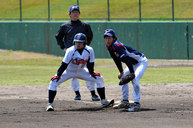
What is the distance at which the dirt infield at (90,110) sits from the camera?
734cm

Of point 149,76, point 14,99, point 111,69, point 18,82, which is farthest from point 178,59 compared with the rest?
point 14,99

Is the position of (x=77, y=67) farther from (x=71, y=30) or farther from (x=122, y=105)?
(x=71, y=30)

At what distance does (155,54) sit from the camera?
2459cm

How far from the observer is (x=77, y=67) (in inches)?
365

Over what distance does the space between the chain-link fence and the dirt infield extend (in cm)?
1478

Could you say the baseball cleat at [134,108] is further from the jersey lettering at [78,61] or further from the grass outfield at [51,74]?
the grass outfield at [51,74]

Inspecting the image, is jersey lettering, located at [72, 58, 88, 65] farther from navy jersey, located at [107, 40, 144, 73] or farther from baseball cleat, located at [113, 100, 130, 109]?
baseball cleat, located at [113, 100, 130, 109]

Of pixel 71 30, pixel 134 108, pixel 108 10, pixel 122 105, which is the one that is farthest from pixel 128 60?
pixel 108 10

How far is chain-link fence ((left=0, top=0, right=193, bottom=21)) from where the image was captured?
2758cm

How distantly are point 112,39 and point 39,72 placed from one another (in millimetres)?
9630

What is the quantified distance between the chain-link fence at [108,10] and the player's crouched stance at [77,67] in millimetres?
17205

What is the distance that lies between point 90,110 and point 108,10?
18896 mm

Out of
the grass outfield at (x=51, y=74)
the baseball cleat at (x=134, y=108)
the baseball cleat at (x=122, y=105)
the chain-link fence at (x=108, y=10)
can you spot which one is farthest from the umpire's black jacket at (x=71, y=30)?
the chain-link fence at (x=108, y=10)

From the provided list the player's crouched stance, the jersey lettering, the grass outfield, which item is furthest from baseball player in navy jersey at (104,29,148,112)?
the grass outfield
